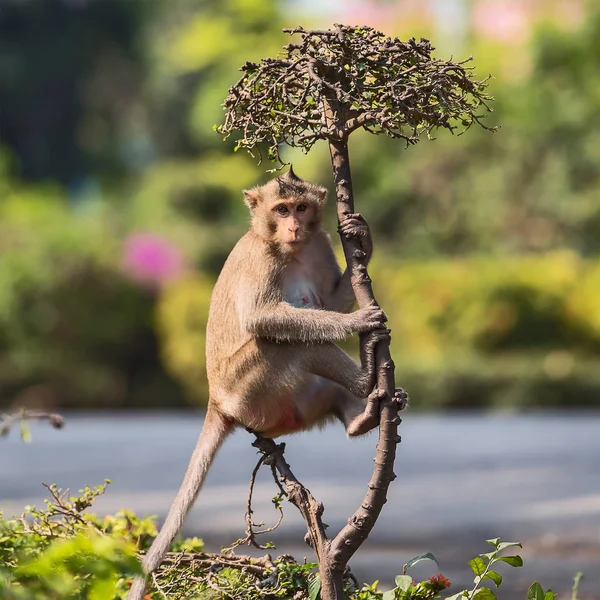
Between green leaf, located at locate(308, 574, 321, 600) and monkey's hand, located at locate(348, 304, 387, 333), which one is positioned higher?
monkey's hand, located at locate(348, 304, 387, 333)

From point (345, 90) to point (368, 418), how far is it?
114 centimetres

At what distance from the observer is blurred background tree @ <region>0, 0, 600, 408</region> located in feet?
57.7

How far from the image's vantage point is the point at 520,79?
25.4m

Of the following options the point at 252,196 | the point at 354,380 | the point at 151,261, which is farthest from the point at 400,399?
the point at 151,261

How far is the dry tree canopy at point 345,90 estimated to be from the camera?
3.57 metres

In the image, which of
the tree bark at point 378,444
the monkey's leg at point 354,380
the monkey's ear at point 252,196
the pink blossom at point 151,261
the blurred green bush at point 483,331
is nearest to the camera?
the tree bark at point 378,444

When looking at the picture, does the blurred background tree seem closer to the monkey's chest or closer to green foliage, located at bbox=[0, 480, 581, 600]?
the monkey's chest

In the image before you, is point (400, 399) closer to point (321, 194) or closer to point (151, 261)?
point (321, 194)

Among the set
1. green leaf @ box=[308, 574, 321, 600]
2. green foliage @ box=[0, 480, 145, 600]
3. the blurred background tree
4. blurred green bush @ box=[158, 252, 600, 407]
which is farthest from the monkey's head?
blurred green bush @ box=[158, 252, 600, 407]

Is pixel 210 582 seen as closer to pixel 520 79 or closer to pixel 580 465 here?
pixel 580 465

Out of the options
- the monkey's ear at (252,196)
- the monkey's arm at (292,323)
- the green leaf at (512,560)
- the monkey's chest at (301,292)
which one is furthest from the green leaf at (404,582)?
the monkey's ear at (252,196)

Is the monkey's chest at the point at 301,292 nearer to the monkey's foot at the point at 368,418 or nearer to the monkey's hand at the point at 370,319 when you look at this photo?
the monkey's foot at the point at 368,418

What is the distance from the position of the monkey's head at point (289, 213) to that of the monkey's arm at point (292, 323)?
272 mm

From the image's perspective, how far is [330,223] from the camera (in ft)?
60.5
